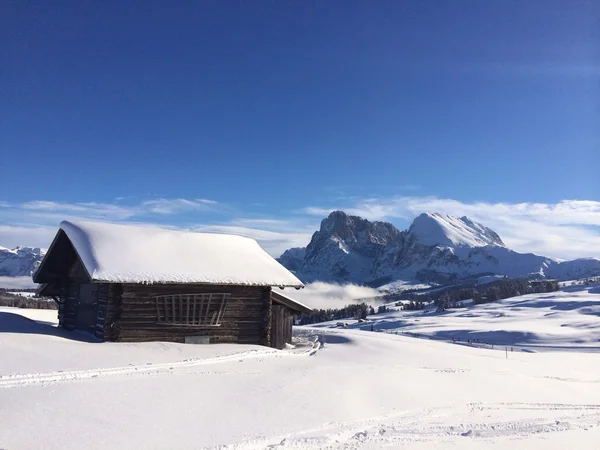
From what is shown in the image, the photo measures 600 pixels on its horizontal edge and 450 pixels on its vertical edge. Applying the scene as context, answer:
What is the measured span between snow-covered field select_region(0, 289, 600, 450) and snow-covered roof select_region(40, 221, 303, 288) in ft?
8.64

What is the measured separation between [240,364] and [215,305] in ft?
16.4

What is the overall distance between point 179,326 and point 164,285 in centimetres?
175

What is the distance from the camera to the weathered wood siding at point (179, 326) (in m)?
18.6

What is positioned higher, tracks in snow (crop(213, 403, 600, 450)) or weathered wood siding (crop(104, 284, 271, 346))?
weathered wood siding (crop(104, 284, 271, 346))

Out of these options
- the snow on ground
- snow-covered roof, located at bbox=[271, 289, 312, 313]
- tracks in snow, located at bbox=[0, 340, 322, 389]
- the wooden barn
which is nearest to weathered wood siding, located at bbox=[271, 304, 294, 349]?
the wooden barn

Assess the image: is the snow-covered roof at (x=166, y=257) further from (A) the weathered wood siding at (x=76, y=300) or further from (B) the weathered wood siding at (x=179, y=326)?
(A) the weathered wood siding at (x=76, y=300)

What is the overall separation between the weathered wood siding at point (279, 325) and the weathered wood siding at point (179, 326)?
43.0 inches

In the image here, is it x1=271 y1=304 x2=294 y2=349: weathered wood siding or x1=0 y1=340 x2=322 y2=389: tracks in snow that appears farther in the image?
x1=271 y1=304 x2=294 y2=349: weathered wood siding

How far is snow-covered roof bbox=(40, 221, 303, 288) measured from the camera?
18625mm

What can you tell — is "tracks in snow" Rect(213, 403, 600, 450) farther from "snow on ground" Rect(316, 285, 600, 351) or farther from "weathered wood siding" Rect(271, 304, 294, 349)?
"snow on ground" Rect(316, 285, 600, 351)

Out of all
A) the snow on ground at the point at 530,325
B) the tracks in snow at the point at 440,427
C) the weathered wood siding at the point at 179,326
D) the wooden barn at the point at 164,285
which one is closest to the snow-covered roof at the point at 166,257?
the wooden barn at the point at 164,285

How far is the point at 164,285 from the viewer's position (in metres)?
19.4

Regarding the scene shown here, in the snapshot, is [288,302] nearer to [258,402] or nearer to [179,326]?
[179,326]

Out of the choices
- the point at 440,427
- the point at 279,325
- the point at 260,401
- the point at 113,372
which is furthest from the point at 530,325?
the point at 113,372
